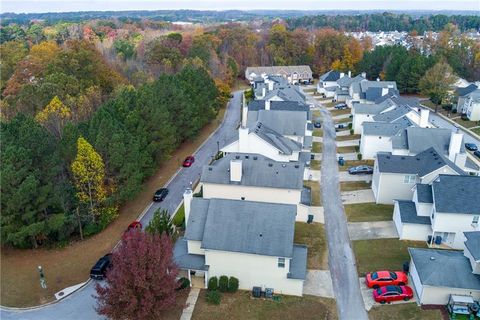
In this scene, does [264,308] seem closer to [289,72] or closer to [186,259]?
[186,259]

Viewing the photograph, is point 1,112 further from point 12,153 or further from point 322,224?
point 322,224

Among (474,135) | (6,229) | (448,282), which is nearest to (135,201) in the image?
(6,229)

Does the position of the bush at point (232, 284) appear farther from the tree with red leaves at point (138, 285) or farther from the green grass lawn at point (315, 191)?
the green grass lawn at point (315, 191)

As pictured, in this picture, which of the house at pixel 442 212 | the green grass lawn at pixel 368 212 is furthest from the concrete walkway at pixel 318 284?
the green grass lawn at pixel 368 212

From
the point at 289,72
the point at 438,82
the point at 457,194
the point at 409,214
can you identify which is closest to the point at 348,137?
the point at 438,82

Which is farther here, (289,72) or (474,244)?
(289,72)

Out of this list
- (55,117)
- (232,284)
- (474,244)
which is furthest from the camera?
(55,117)

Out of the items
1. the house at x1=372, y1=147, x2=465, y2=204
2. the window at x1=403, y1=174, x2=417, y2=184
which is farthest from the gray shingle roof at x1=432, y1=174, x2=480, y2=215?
the window at x1=403, y1=174, x2=417, y2=184
